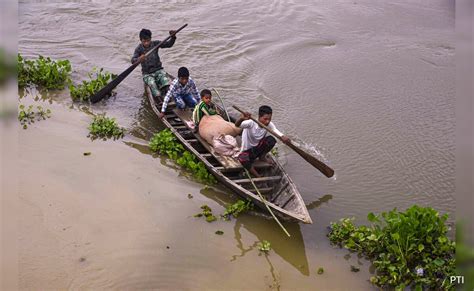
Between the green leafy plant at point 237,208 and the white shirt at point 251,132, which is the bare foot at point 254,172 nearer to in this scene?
the white shirt at point 251,132

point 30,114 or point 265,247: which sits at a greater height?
point 30,114

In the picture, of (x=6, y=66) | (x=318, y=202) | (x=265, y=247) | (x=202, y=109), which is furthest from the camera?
(x=202, y=109)

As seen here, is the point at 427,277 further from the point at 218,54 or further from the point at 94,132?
the point at 218,54

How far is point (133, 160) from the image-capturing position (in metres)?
7.74

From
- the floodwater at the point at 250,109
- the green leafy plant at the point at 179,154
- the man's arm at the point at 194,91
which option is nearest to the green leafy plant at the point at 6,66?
the floodwater at the point at 250,109

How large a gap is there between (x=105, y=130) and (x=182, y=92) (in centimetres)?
161

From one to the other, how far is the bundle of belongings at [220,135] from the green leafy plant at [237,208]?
2.95ft

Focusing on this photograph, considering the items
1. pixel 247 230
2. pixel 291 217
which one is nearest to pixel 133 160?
pixel 247 230

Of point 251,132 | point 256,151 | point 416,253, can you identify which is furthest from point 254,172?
point 416,253

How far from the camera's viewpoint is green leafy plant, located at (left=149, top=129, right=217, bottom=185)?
7.11m

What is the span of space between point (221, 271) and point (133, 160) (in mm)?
2976

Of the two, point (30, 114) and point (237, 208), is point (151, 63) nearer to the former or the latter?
point (30, 114)

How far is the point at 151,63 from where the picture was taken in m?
9.45

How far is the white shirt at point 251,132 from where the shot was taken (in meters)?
6.66
